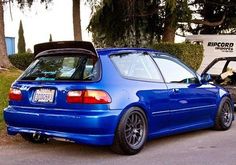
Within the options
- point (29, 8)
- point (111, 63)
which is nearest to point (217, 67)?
point (29, 8)

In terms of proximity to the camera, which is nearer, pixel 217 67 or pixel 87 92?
pixel 87 92

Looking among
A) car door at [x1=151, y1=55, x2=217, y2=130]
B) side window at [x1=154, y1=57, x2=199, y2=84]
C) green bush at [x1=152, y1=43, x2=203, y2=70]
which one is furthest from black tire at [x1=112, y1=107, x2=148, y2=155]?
green bush at [x1=152, y1=43, x2=203, y2=70]

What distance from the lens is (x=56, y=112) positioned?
641cm

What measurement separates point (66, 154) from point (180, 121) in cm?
184

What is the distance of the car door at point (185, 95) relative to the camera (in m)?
7.43

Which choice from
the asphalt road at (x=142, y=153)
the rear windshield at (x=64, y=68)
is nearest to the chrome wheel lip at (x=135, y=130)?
the asphalt road at (x=142, y=153)

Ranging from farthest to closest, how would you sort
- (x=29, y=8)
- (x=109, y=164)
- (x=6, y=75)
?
1. (x=29, y=8)
2. (x=6, y=75)
3. (x=109, y=164)

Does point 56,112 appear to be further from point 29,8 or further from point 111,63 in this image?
point 29,8

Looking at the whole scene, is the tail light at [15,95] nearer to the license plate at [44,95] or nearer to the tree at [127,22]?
the license plate at [44,95]

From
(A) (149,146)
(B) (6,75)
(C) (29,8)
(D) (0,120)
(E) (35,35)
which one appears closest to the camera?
(A) (149,146)

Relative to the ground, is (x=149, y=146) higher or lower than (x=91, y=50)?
lower

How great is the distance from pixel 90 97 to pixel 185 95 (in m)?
1.94

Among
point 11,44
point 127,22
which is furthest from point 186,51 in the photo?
point 11,44

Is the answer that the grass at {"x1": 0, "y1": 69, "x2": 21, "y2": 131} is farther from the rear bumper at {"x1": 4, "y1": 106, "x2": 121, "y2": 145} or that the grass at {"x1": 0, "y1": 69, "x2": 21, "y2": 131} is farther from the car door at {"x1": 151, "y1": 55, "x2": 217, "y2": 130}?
the car door at {"x1": 151, "y1": 55, "x2": 217, "y2": 130}
